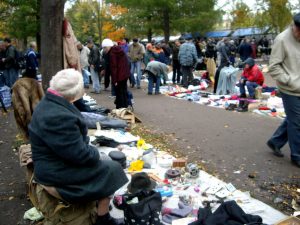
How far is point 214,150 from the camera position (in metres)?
6.37

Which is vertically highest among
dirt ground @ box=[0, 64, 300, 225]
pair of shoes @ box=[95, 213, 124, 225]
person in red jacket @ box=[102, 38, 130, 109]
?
person in red jacket @ box=[102, 38, 130, 109]

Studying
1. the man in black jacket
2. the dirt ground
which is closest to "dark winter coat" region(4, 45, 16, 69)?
the dirt ground

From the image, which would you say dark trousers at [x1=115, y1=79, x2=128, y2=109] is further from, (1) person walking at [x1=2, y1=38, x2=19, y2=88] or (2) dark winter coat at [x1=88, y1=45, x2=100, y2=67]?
(1) person walking at [x1=2, y1=38, x2=19, y2=88]

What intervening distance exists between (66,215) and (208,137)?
172 inches

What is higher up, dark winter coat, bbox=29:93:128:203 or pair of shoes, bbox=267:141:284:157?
dark winter coat, bbox=29:93:128:203

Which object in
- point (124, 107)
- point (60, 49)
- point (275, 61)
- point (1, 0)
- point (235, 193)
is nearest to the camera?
point (235, 193)

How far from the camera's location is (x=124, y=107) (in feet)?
30.0

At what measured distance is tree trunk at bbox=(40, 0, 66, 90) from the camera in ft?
20.5

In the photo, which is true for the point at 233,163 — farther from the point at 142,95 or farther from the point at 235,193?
the point at 142,95

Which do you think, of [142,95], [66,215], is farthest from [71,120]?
[142,95]

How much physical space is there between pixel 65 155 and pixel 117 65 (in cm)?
606

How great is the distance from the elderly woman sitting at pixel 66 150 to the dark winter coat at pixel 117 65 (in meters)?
5.60

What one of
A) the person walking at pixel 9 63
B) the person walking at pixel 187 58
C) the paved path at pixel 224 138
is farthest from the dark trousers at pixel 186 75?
the person walking at pixel 9 63

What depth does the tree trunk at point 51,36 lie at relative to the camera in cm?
624
